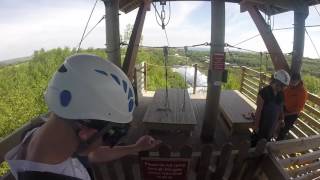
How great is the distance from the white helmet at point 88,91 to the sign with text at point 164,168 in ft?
6.55

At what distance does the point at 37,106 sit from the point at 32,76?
11.7 metres

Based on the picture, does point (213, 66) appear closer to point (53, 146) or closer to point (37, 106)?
point (53, 146)

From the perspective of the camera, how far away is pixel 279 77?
523cm

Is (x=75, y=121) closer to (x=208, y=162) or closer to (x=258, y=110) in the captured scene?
(x=208, y=162)

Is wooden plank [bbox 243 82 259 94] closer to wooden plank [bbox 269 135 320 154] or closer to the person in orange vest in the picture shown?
the person in orange vest

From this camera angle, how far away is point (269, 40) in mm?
7410

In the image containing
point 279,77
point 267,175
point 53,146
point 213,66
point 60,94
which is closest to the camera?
point 53,146

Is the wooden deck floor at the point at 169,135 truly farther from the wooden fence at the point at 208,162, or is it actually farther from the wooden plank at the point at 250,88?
the wooden plank at the point at 250,88

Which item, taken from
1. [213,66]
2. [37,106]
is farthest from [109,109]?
[37,106]

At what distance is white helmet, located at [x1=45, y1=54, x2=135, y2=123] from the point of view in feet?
4.34

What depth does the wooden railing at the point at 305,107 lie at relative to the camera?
266 inches

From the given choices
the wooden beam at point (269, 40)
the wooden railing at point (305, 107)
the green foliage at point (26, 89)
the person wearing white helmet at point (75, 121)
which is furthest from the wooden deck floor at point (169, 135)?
the green foliage at point (26, 89)

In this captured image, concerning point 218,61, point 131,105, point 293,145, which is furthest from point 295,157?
point 131,105

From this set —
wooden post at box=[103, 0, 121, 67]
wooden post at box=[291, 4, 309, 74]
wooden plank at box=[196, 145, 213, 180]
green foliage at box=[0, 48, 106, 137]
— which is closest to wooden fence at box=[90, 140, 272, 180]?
wooden plank at box=[196, 145, 213, 180]
